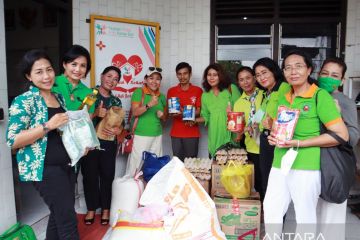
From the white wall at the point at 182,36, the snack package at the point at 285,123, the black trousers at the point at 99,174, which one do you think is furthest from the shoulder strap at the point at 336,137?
the white wall at the point at 182,36

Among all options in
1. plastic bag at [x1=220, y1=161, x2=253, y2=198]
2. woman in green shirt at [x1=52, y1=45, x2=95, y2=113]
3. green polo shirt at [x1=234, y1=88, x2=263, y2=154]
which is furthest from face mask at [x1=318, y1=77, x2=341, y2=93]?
woman in green shirt at [x1=52, y1=45, x2=95, y2=113]

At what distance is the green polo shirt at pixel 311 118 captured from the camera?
1.88 meters

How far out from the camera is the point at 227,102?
341 cm

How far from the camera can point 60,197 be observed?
1.86 meters

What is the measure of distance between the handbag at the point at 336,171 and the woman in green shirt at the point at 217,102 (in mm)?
1484

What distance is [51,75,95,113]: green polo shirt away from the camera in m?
2.23

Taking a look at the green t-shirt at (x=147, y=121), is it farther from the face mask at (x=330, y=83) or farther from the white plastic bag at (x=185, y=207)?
the face mask at (x=330, y=83)

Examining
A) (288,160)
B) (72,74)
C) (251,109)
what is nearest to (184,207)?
(288,160)

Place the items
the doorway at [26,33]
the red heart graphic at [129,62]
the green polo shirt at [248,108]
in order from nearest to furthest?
the green polo shirt at [248,108] < the red heart graphic at [129,62] < the doorway at [26,33]

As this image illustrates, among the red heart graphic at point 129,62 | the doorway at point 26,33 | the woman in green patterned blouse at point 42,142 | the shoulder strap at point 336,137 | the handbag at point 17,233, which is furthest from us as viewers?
the doorway at point 26,33

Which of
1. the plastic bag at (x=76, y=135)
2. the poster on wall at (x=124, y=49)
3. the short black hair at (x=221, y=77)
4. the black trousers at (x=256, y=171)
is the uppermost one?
the poster on wall at (x=124, y=49)

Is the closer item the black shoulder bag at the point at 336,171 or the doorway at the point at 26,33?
the black shoulder bag at the point at 336,171

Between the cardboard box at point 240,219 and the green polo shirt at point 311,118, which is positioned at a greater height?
the green polo shirt at point 311,118

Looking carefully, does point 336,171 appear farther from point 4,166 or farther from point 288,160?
point 4,166
